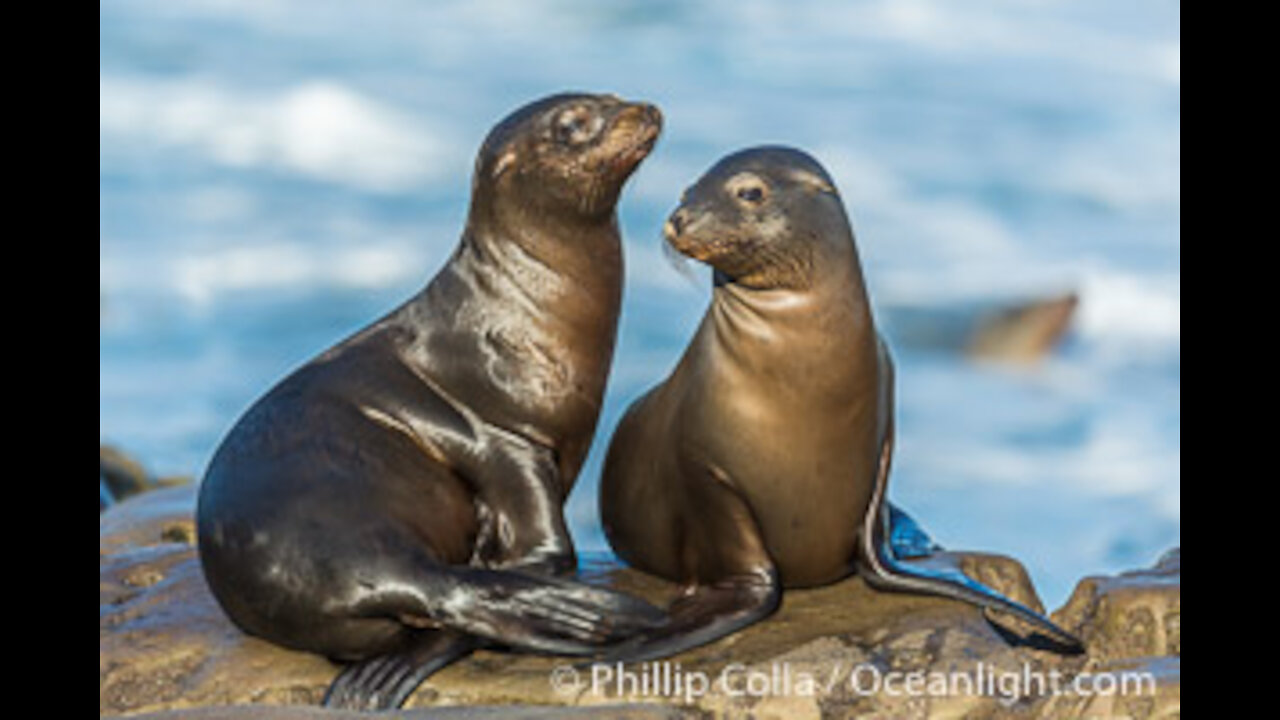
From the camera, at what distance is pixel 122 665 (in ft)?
16.9

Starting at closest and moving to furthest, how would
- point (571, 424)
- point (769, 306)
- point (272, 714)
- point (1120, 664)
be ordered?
point (272, 714) < point (1120, 664) < point (769, 306) < point (571, 424)

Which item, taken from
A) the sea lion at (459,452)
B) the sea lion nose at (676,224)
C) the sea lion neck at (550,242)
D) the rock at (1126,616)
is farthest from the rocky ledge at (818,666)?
the sea lion nose at (676,224)

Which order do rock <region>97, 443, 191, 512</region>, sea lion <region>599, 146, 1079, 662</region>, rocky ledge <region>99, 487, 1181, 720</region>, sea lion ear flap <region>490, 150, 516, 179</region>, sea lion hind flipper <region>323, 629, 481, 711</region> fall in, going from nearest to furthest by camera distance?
rocky ledge <region>99, 487, 1181, 720</region>
sea lion hind flipper <region>323, 629, 481, 711</region>
sea lion <region>599, 146, 1079, 662</region>
sea lion ear flap <region>490, 150, 516, 179</region>
rock <region>97, 443, 191, 512</region>

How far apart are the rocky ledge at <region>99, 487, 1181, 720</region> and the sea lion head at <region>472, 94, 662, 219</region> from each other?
1144mm

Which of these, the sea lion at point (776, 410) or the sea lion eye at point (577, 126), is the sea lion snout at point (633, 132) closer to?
the sea lion eye at point (577, 126)

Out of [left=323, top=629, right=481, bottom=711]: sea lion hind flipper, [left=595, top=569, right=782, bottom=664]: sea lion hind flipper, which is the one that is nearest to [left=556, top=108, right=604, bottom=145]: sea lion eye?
[left=595, top=569, right=782, bottom=664]: sea lion hind flipper

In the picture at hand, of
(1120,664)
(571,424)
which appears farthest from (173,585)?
(1120,664)

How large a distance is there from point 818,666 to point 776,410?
0.72 m

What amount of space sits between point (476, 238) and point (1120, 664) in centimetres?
226

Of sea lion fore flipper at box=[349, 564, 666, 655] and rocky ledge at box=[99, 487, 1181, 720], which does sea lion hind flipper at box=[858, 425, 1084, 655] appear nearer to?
rocky ledge at box=[99, 487, 1181, 720]

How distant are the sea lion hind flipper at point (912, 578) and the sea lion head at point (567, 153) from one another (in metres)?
1.11

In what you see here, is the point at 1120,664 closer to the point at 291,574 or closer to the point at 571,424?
the point at 571,424

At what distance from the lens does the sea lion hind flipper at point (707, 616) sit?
4.86m

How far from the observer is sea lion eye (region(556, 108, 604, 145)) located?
5.35 meters
